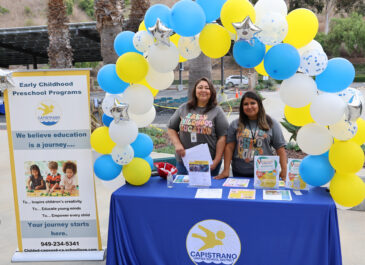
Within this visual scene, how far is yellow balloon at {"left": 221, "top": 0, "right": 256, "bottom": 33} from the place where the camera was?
2.77m

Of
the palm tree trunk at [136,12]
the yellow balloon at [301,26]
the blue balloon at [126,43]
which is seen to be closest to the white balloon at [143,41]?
the blue balloon at [126,43]

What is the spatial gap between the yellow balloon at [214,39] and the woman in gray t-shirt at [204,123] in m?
0.47

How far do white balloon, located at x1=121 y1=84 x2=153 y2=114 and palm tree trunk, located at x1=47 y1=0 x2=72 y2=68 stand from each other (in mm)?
13111

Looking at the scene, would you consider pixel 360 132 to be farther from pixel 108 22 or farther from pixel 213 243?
pixel 108 22

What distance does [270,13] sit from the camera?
2.78 meters

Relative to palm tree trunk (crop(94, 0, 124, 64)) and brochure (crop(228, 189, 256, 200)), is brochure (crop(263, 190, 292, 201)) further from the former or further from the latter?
palm tree trunk (crop(94, 0, 124, 64))

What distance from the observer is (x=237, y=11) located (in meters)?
2.78

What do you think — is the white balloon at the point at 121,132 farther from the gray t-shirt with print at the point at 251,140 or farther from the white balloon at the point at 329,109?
the white balloon at the point at 329,109

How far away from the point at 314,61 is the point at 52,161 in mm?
2507

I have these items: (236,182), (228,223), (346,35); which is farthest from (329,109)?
(346,35)

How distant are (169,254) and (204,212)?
0.49m

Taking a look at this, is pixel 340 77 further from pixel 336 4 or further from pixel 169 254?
pixel 336 4

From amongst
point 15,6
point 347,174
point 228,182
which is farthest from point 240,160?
point 15,6

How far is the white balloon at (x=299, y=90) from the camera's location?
2.80 meters
